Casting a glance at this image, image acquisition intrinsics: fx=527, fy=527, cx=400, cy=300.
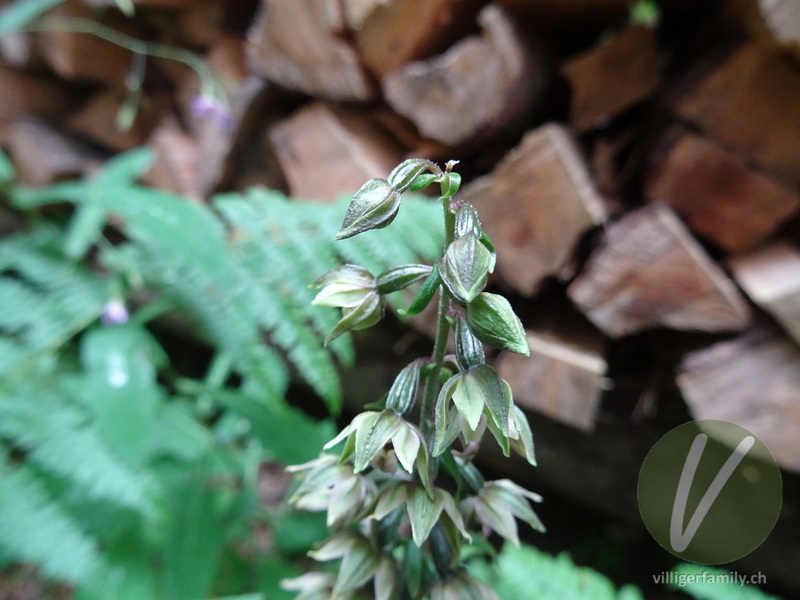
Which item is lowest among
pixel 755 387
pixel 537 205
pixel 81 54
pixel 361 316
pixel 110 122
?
pixel 755 387

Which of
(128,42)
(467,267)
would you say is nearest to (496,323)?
(467,267)

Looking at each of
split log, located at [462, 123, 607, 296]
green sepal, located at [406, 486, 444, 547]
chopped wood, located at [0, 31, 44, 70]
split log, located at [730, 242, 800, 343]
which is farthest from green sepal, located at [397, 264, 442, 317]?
chopped wood, located at [0, 31, 44, 70]

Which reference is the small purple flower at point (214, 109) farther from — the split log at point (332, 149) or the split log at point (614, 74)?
the split log at point (614, 74)

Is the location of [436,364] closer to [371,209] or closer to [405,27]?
[371,209]

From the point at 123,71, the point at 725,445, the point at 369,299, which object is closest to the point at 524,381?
the point at 725,445

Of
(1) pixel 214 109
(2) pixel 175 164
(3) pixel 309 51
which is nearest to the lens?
(3) pixel 309 51

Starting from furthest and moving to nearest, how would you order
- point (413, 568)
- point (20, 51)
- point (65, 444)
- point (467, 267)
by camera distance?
point (20, 51)
point (65, 444)
point (413, 568)
point (467, 267)

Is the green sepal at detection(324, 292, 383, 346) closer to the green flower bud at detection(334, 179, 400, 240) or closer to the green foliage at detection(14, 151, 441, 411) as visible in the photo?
the green flower bud at detection(334, 179, 400, 240)
